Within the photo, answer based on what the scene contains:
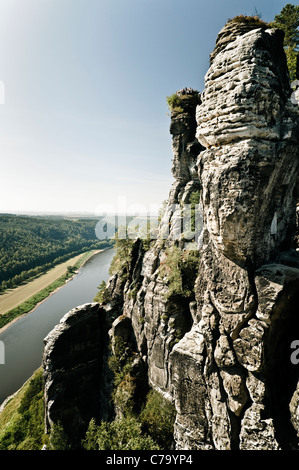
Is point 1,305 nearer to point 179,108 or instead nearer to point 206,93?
point 179,108

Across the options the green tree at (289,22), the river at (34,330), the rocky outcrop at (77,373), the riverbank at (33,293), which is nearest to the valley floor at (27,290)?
the riverbank at (33,293)

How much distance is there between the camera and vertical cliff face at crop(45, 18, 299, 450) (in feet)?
22.7

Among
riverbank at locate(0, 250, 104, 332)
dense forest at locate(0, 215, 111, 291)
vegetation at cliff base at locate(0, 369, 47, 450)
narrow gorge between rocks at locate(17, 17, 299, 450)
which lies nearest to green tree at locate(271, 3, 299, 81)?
narrow gorge between rocks at locate(17, 17, 299, 450)

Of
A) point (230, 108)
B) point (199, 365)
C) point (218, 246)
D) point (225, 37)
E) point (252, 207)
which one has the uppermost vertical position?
point (225, 37)

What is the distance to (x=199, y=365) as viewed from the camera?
8.31 m

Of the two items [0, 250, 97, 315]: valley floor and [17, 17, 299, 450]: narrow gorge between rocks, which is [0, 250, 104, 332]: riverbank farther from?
[17, 17, 299, 450]: narrow gorge between rocks

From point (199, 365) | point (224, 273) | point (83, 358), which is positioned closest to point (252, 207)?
point (224, 273)

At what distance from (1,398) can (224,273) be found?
99.6 ft

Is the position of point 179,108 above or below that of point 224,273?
above

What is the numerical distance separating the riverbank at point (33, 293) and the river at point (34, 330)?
137 centimetres

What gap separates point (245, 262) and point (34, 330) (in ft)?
135

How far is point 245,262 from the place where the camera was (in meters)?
7.70

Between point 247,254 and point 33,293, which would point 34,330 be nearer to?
point 33,293

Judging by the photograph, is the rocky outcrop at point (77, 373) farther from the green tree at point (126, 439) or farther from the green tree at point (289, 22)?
the green tree at point (289, 22)
